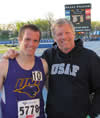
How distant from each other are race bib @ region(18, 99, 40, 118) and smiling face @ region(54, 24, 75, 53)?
0.72 m

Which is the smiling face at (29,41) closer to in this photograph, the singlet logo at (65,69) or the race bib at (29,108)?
the singlet logo at (65,69)

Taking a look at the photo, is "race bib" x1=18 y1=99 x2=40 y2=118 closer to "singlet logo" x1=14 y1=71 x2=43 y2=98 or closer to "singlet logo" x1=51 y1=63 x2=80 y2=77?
"singlet logo" x1=14 y1=71 x2=43 y2=98

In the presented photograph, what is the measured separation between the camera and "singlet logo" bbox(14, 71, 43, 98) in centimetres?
Result: 193

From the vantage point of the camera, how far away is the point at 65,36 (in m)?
2.06

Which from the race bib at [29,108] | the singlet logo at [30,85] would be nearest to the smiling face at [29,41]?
the singlet logo at [30,85]

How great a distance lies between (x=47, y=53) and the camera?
2369 millimetres

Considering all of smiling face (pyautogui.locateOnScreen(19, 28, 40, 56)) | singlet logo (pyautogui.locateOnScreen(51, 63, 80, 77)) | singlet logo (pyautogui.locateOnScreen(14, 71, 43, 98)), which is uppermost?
smiling face (pyautogui.locateOnScreen(19, 28, 40, 56))

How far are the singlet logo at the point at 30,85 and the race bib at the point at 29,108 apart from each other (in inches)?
3.4

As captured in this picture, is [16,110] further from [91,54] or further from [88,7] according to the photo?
[88,7]

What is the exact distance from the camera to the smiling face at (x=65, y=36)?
6.78 feet

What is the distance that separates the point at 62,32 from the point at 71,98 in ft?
2.55

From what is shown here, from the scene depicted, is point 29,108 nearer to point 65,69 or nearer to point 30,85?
point 30,85

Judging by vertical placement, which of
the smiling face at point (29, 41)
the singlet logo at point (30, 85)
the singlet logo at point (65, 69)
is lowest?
the singlet logo at point (30, 85)

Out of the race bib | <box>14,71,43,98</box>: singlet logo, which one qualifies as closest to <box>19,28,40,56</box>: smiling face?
<box>14,71,43,98</box>: singlet logo
